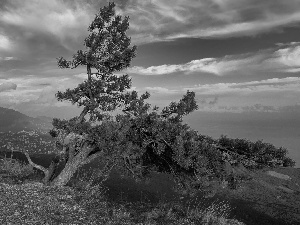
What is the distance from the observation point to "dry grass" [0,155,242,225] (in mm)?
14597

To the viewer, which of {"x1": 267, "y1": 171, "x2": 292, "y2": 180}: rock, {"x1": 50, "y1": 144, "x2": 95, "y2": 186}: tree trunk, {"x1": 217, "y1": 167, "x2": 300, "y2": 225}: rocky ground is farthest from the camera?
{"x1": 267, "y1": 171, "x2": 292, "y2": 180}: rock

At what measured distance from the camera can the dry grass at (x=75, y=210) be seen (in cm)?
1460

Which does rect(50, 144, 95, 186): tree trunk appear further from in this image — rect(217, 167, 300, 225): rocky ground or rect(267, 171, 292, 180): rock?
rect(267, 171, 292, 180): rock

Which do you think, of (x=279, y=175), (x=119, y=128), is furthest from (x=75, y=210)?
(x=279, y=175)

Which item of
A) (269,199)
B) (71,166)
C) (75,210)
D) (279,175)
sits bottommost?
(279,175)

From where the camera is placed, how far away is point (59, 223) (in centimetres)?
1410

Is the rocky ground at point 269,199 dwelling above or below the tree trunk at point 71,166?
below

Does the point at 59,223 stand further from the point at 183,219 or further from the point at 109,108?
the point at 109,108

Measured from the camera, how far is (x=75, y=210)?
52.8ft

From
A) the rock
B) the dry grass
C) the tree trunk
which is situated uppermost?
the tree trunk

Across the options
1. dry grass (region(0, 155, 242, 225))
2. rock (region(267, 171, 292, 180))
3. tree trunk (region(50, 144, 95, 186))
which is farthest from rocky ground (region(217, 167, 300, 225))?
tree trunk (region(50, 144, 95, 186))

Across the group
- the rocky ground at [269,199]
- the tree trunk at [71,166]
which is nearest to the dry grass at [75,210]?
the tree trunk at [71,166]

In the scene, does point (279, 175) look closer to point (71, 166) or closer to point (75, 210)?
point (71, 166)

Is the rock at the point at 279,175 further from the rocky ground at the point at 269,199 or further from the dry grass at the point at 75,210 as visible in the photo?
the dry grass at the point at 75,210
